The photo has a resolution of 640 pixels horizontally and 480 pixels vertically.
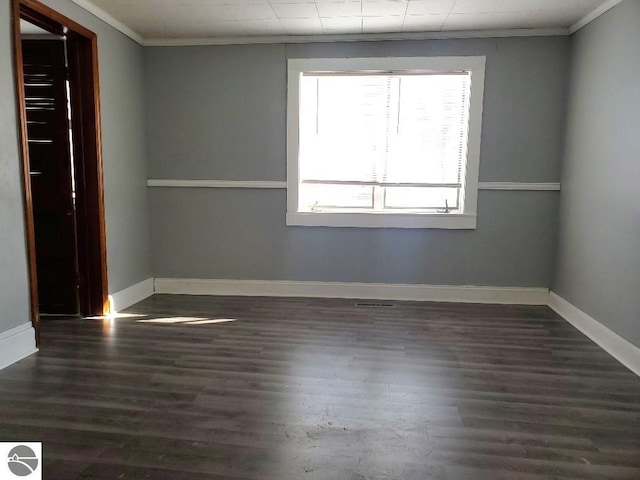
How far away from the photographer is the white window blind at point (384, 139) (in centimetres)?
412

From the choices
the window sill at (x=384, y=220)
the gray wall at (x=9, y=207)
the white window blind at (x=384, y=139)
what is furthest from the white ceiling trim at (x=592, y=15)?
the gray wall at (x=9, y=207)

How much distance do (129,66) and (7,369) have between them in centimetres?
278

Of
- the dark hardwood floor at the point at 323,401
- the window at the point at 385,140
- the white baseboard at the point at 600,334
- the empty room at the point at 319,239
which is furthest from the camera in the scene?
the window at the point at 385,140

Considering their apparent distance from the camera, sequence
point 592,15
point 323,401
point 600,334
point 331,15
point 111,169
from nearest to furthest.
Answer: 1. point 323,401
2. point 600,334
3. point 592,15
4. point 331,15
5. point 111,169

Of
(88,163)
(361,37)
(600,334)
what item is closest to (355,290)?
(600,334)

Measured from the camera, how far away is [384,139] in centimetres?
422

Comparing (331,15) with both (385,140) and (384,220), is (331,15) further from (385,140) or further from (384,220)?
(384,220)

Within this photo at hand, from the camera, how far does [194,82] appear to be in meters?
4.25

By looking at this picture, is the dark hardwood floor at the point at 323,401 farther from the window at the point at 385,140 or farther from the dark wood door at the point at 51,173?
the window at the point at 385,140

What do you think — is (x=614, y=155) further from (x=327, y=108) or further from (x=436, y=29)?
(x=327, y=108)

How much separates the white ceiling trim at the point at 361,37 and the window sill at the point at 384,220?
1.63 m

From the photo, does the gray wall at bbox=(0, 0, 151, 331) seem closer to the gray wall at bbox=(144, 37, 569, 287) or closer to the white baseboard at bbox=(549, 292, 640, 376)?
the gray wall at bbox=(144, 37, 569, 287)

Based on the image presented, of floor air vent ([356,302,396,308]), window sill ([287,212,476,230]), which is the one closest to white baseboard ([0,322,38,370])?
window sill ([287,212,476,230])

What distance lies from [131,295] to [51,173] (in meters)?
1.27
